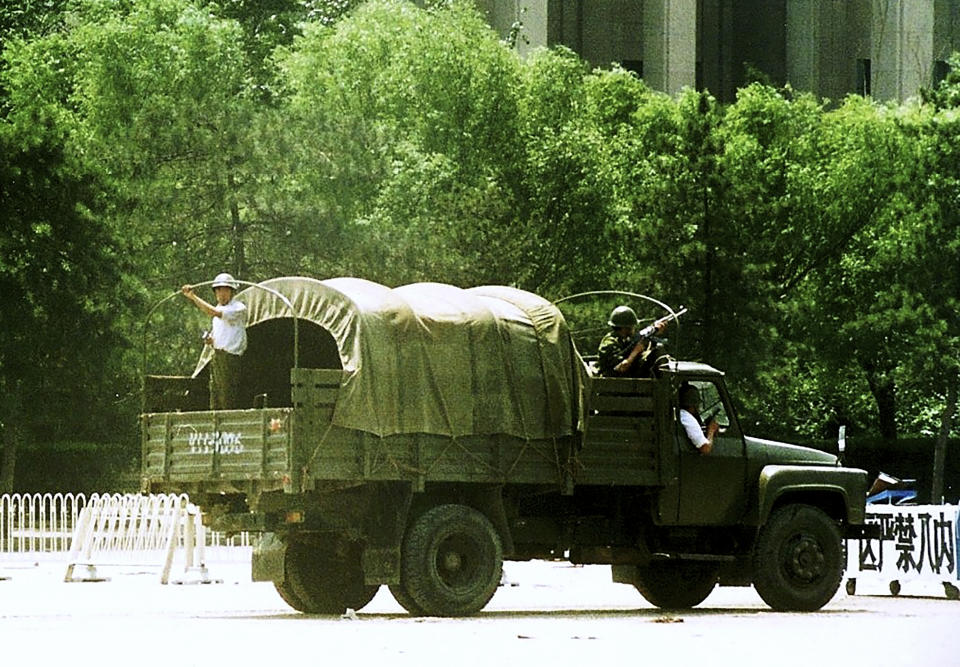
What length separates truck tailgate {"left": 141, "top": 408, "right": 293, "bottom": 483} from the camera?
61.0 ft

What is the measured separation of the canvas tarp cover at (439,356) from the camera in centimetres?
1905

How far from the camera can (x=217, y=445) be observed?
762 inches

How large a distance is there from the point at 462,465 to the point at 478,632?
2768mm

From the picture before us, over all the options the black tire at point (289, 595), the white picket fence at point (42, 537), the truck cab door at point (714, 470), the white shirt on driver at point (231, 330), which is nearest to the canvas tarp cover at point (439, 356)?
the white shirt on driver at point (231, 330)

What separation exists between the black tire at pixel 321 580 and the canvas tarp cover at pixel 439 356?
1.84 m

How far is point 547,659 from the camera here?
14305 millimetres

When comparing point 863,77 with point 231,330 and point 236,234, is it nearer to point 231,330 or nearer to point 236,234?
point 236,234

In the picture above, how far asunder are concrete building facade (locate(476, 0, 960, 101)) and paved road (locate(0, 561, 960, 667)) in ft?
159

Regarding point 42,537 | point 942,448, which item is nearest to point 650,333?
point 42,537

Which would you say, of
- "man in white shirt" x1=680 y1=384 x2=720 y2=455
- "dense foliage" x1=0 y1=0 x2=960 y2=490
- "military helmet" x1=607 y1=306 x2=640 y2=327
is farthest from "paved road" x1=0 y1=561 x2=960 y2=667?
"dense foliage" x1=0 y1=0 x2=960 y2=490

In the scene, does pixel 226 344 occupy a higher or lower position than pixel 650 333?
lower

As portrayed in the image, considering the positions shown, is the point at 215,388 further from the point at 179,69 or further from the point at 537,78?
the point at 537,78

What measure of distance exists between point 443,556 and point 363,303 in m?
2.33

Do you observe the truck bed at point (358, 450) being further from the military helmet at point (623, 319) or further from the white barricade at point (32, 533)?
the white barricade at point (32, 533)
